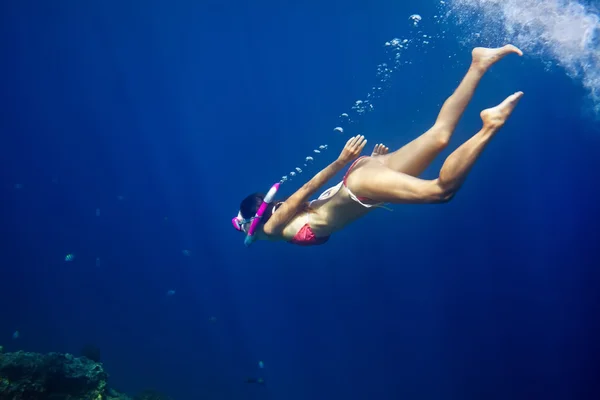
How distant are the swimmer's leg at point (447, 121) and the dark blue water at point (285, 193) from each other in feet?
57.5

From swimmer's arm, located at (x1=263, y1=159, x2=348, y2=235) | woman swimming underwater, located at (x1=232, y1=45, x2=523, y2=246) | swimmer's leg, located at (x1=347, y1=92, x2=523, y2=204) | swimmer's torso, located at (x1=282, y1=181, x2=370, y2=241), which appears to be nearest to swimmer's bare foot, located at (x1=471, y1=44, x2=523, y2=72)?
woman swimming underwater, located at (x1=232, y1=45, x2=523, y2=246)

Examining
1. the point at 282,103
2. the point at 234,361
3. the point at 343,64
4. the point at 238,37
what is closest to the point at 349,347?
the point at 234,361

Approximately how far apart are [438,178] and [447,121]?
111cm

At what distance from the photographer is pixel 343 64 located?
899 inches

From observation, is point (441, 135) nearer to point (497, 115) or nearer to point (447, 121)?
point (447, 121)

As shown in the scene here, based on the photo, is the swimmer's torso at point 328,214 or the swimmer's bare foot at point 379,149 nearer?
the swimmer's torso at point 328,214

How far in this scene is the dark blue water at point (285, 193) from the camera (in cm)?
2278

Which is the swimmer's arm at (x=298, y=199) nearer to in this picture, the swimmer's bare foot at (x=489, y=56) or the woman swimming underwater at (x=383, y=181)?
the woman swimming underwater at (x=383, y=181)

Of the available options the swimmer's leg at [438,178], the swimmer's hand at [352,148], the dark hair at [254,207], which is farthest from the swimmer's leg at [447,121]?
the dark hair at [254,207]

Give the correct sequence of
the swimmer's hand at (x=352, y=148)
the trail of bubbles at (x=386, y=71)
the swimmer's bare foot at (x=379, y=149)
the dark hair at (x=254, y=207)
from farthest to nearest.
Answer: the trail of bubbles at (x=386, y=71)
the swimmer's bare foot at (x=379, y=149)
the dark hair at (x=254, y=207)
the swimmer's hand at (x=352, y=148)

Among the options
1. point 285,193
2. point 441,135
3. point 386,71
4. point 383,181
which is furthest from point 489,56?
point 285,193

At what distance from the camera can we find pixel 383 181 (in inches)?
140

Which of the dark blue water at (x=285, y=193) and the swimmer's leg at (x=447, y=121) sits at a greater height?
the dark blue water at (x=285, y=193)

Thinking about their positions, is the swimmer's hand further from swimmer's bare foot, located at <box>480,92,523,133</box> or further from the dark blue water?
the dark blue water
